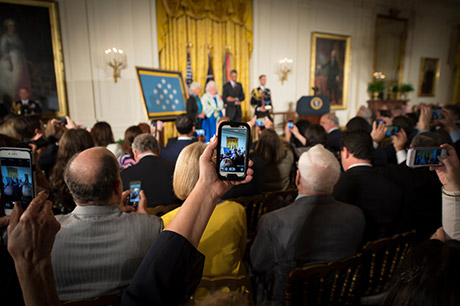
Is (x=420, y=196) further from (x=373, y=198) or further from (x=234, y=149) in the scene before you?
(x=234, y=149)

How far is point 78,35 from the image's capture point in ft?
22.2

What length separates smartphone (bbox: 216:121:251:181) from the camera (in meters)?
0.89

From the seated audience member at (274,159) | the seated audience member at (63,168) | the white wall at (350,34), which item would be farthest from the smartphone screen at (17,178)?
the white wall at (350,34)

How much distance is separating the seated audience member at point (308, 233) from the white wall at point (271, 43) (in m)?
6.83

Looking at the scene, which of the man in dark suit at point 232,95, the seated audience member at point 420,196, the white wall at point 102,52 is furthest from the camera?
the man in dark suit at point 232,95

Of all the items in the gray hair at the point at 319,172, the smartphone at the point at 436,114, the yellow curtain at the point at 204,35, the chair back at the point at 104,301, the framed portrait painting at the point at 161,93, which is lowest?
the chair back at the point at 104,301

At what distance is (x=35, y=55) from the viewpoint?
638cm

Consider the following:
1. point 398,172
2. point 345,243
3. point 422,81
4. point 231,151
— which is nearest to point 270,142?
point 398,172

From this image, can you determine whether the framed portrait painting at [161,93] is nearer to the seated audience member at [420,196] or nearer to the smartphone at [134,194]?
the smartphone at [134,194]

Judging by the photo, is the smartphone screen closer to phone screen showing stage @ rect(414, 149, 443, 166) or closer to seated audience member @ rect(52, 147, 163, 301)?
seated audience member @ rect(52, 147, 163, 301)

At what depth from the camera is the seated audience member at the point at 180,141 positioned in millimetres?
3416

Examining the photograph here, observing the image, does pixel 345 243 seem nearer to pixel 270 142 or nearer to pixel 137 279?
pixel 137 279

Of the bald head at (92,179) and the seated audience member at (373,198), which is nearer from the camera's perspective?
the bald head at (92,179)

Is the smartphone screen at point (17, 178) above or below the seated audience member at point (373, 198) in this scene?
above
